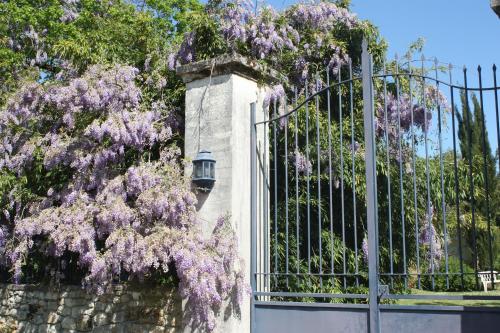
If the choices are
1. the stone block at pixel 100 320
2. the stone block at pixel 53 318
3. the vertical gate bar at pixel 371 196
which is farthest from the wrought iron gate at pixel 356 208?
the stone block at pixel 53 318

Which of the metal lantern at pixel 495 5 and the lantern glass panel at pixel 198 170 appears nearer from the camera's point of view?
the metal lantern at pixel 495 5

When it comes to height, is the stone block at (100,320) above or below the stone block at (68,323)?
above

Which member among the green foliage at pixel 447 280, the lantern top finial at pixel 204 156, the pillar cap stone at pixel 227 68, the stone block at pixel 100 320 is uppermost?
the pillar cap stone at pixel 227 68

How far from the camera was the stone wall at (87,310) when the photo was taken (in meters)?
5.15

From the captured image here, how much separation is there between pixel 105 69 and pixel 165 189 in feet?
6.42

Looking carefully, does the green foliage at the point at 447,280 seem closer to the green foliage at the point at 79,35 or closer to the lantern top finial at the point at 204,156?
the lantern top finial at the point at 204,156

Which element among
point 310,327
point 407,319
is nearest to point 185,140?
point 310,327

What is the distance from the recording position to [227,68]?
5.23 meters

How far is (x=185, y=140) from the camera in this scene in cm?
542

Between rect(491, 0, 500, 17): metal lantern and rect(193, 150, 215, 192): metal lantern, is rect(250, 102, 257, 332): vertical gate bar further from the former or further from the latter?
rect(491, 0, 500, 17): metal lantern

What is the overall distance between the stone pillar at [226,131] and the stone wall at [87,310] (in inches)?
16.9

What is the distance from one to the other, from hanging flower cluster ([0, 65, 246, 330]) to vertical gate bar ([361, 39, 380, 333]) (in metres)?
1.18

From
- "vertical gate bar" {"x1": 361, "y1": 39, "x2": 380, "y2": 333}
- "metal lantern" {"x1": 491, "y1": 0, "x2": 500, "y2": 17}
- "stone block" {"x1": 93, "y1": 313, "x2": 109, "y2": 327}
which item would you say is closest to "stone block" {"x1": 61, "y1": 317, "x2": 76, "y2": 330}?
"stone block" {"x1": 93, "y1": 313, "x2": 109, "y2": 327}

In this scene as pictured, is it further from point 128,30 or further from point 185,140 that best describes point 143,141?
point 128,30
